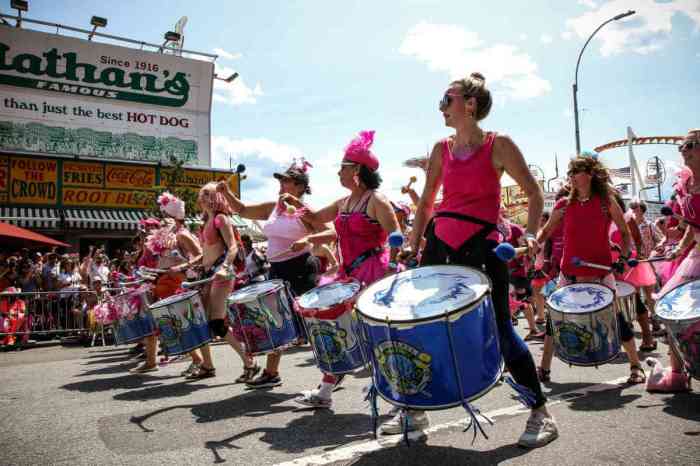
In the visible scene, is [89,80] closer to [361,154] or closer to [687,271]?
[361,154]

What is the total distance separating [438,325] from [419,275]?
51cm

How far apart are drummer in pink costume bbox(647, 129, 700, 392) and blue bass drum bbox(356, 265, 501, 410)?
2.15m

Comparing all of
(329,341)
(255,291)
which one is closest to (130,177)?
(255,291)

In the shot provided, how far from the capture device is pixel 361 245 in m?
4.29

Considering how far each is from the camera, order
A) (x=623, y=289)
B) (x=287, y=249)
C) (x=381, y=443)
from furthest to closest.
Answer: (x=287, y=249), (x=623, y=289), (x=381, y=443)

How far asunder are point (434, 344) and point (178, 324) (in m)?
3.48

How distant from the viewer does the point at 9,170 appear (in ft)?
72.4

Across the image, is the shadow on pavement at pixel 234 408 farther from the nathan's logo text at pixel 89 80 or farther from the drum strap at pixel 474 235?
the nathan's logo text at pixel 89 80

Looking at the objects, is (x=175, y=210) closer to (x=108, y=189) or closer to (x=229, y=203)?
(x=229, y=203)

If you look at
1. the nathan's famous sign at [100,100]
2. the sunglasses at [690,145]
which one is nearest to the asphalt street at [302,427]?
the sunglasses at [690,145]

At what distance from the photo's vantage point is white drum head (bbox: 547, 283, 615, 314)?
435 centimetres

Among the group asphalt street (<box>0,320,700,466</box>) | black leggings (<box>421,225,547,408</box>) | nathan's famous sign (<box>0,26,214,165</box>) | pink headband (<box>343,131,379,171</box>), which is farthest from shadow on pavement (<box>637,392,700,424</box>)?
nathan's famous sign (<box>0,26,214,165</box>)

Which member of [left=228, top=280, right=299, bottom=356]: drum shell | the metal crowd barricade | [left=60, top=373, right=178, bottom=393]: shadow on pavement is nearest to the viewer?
[left=228, top=280, right=299, bottom=356]: drum shell

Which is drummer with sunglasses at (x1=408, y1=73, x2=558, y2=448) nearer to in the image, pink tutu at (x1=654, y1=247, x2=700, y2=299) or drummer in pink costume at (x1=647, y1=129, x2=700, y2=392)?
pink tutu at (x1=654, y1=247, x2=700, y2=299)
